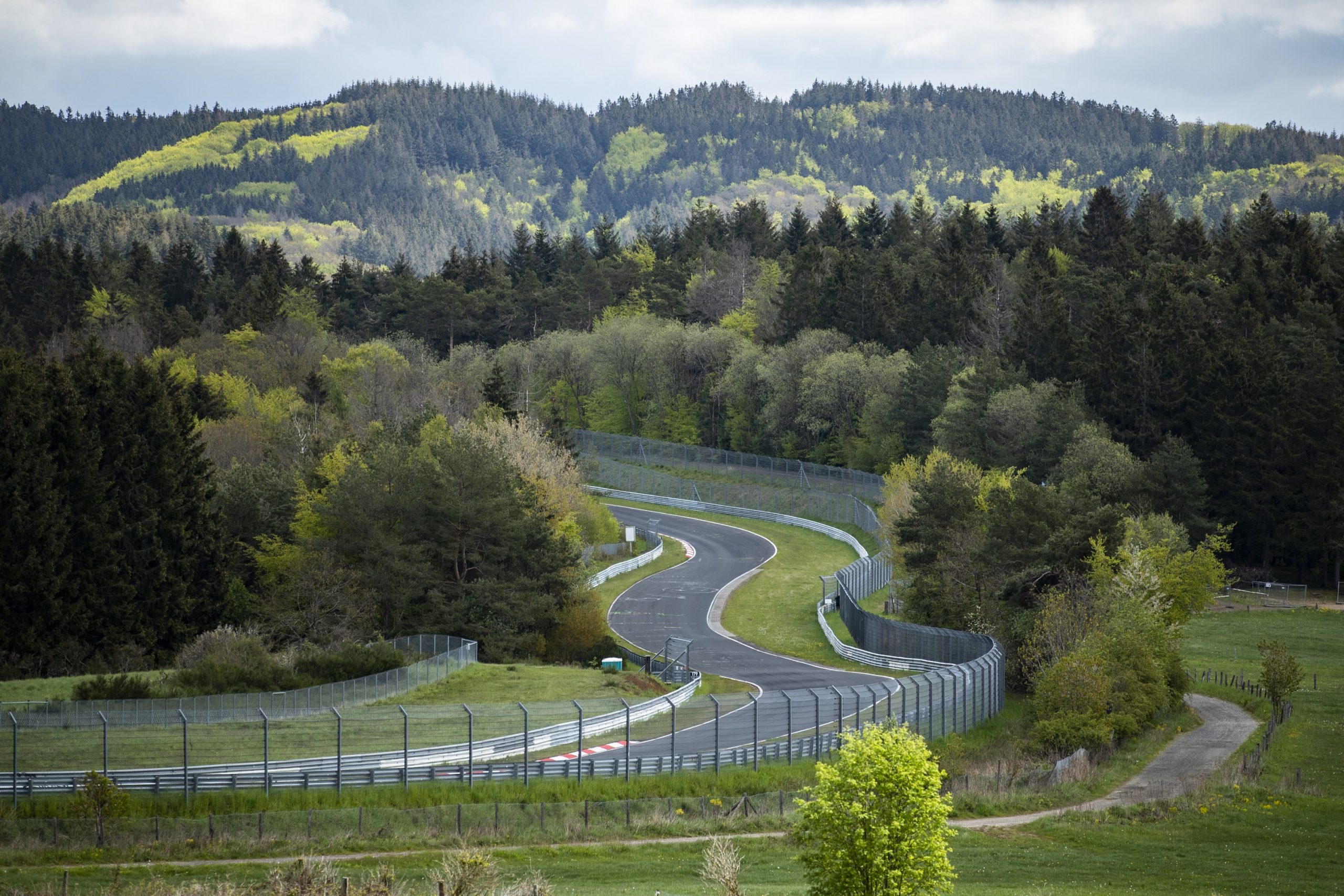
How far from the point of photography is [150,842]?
31016mm

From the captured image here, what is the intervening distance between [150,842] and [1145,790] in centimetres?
2761

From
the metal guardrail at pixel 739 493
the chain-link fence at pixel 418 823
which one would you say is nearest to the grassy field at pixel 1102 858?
the chain-link fence at pixel 418 823

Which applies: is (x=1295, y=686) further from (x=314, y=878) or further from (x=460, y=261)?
(x=460, y=261)

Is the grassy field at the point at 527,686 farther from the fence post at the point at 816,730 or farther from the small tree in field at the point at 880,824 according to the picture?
the small tree in field at the point at 880,824

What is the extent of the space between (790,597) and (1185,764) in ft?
110

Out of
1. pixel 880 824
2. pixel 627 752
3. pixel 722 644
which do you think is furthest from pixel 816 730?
pixel 722 644

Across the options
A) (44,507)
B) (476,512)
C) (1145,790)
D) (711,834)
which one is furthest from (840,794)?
(44,507)

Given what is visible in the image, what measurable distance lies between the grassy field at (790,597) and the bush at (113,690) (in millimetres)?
28863

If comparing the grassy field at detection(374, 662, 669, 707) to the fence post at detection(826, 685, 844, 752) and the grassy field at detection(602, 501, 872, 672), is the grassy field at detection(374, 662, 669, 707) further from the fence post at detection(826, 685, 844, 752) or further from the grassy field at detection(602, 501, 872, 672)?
the grassy field at detection(602, 501, 872, 672)

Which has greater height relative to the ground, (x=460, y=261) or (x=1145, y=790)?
(x=460, y=261)

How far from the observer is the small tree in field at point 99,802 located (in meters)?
31.6

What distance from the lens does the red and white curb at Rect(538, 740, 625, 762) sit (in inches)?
1485

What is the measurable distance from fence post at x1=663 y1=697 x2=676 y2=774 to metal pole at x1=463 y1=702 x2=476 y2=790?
18.6 ft

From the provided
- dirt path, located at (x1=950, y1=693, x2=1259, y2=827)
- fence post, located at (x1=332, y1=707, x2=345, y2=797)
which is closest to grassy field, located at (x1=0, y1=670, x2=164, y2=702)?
fence post, located at (x1=332, y1=707, x2=345, y2=797)
